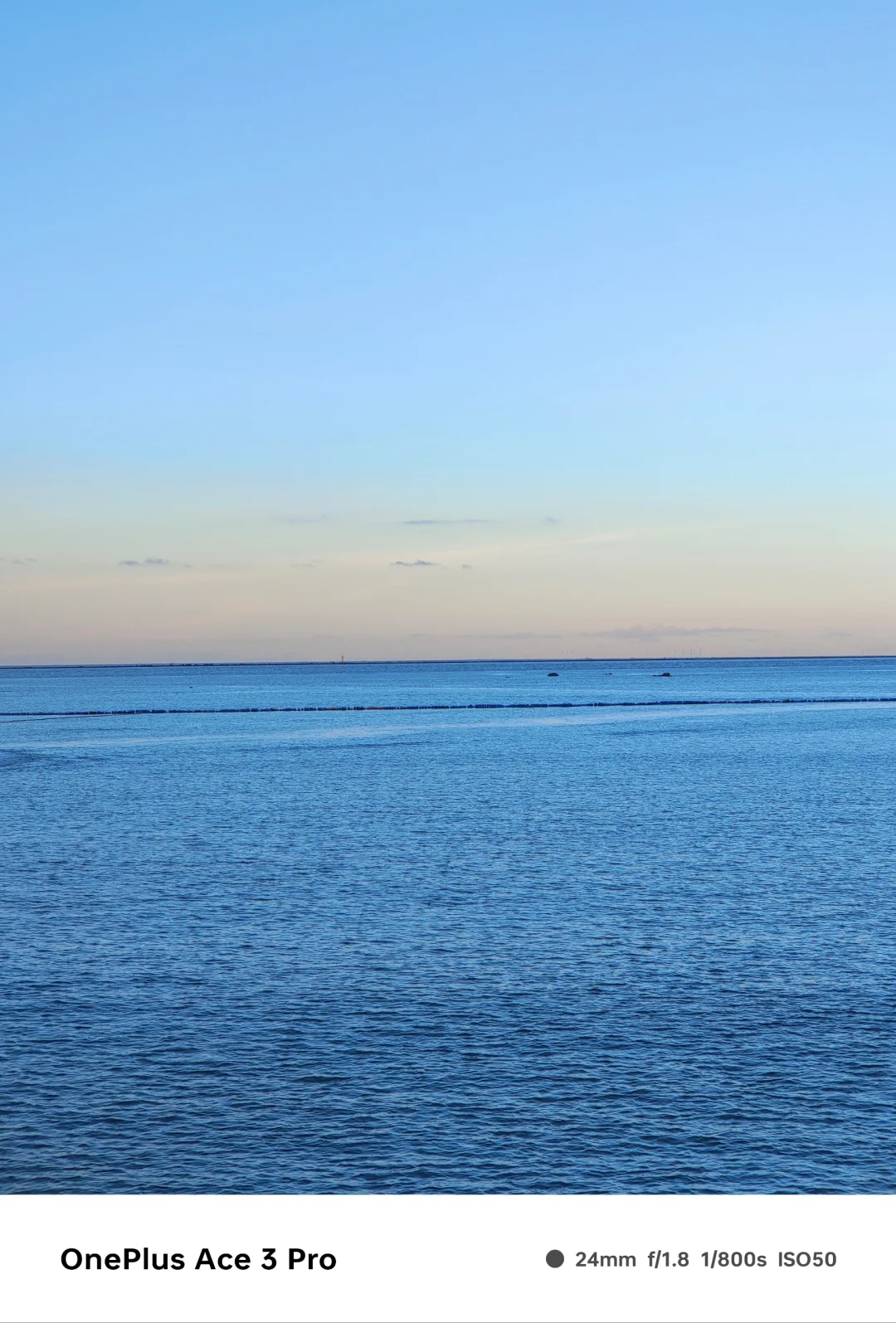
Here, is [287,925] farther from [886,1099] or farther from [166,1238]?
[166,1238]

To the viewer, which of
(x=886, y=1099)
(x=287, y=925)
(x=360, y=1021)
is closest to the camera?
(x=886, y=1099)

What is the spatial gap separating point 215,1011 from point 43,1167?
1020cm

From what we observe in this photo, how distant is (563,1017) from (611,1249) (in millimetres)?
21447

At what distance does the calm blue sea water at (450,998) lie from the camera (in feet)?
81.4

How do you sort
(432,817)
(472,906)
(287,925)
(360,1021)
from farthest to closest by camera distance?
1. (432,817)
2. (472,906)
3. (287,925)
4. (360,1021)

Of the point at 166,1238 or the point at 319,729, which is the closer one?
the point at 166,1238

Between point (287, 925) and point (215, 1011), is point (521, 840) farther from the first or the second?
point (215, 1011)

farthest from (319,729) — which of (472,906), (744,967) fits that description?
(744,967)

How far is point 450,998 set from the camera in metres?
35.2

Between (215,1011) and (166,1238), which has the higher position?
(166,1238)

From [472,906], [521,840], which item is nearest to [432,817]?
[521,840]

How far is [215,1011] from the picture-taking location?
3422 cm

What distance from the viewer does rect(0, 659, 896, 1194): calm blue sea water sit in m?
24.8

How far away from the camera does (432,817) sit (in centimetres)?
7525
